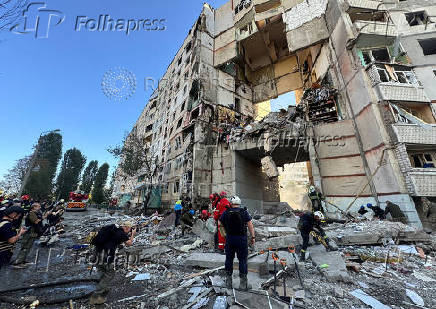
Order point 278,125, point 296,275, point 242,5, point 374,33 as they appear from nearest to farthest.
A: point 296,275 < point 374,33 < point 278,125 < point 242,5

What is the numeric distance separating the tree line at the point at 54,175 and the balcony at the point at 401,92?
108 ft

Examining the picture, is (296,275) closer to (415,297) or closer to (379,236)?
(415,297)

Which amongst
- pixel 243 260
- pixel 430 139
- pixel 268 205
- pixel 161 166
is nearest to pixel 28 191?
pixel 161 166

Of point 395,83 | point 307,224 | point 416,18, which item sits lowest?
point 307,224

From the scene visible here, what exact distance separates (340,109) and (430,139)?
4.87 m

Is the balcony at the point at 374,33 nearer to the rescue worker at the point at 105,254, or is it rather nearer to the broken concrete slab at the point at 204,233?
the broken concrete slab at the point at 204,233

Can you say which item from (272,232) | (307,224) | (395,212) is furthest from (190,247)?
(395,212)

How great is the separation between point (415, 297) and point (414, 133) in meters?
9.64

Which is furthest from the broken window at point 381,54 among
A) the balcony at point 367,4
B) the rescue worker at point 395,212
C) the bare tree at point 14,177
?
the bare tree at point 14,177

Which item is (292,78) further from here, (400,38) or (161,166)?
(161,166)

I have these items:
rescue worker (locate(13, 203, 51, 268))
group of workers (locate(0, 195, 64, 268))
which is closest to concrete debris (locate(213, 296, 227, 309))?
group of workers (locate(0, 195, 64, 268))

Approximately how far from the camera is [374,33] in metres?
11.2

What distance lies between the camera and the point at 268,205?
624 inches

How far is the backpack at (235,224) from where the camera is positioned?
11.7 feet
